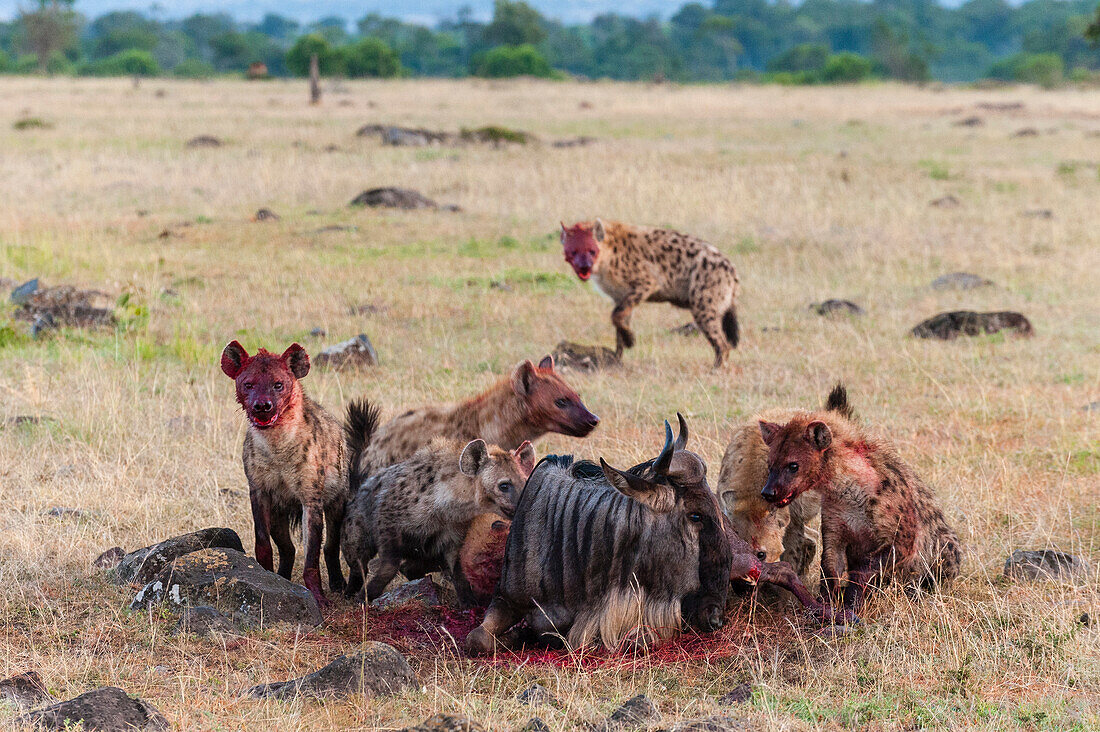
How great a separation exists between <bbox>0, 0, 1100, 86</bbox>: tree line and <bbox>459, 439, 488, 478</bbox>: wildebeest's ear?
3881cm

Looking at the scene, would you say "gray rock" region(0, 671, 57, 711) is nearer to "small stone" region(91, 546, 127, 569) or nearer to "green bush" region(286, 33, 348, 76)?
"small stone" region(91, 546, 127, 569)

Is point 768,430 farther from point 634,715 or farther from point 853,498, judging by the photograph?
point 634,715

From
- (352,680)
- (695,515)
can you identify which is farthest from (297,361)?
(695,515)

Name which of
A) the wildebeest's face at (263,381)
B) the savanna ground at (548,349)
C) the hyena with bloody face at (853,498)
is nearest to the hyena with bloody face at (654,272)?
the savanna ground at (548,349)

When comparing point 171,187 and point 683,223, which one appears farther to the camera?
point 171,187

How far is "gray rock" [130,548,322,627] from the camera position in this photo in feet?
17.0

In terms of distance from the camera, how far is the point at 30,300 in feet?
37.6

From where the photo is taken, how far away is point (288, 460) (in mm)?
5535

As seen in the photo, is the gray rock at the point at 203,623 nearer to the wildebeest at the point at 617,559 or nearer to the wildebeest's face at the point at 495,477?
the wildebeest at the point at 617,559

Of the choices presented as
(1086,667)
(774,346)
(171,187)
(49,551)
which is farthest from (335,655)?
(171,187)

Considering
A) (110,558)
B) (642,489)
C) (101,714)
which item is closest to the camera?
(101,714)

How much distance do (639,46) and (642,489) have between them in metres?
106

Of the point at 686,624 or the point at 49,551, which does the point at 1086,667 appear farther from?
the point at 49,551

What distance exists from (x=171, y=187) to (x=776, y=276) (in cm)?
1102
